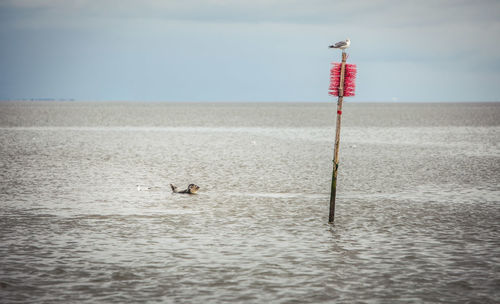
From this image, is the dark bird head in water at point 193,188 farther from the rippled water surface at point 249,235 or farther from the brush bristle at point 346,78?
the brush bristle at point 346,78

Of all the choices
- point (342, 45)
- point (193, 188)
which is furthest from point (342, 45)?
point (193, 188)

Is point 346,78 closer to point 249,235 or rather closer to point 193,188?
point 249,235

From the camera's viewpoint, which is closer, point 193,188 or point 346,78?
point 346,78

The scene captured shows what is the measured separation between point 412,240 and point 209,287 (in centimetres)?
591

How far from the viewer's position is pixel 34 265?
1124cm

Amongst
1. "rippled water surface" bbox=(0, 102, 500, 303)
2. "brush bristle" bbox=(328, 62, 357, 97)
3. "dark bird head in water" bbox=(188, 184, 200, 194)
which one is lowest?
"rippled water surface" bbox=(0, 102, 500, 303)

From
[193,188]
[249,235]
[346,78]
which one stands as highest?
[346,78]

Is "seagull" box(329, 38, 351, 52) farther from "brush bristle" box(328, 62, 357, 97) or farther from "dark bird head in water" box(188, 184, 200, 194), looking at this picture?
"dark bird head in water" box(188, 184, 200, 194)

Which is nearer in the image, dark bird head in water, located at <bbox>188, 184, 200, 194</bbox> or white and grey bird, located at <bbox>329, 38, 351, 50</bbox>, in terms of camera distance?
white and grey bird, located at <bbox>329, 38, 351, 50</bbox>

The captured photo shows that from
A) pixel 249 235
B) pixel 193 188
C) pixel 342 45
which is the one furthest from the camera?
pixel 193 188

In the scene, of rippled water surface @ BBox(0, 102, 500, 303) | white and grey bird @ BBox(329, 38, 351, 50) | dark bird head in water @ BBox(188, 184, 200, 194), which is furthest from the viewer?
dark bird head in water @ BBox(188, 184, 200, 194)

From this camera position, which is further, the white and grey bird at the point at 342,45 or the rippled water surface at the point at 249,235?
the white and grey bird at the point at 342,45

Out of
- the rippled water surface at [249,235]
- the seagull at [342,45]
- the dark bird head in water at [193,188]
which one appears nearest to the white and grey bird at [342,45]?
the seagull at [342,45]

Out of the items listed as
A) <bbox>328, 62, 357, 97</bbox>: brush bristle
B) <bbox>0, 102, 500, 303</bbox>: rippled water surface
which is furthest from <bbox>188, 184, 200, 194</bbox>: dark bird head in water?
<bbox>328, 62, 357, 97</bbox>: brush bristle
